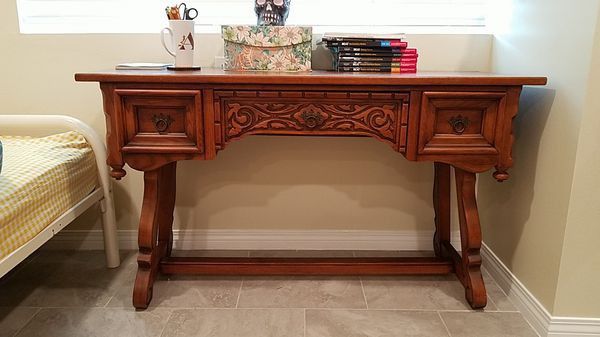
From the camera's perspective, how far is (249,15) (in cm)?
169

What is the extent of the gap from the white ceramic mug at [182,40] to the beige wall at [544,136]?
1.09 meters

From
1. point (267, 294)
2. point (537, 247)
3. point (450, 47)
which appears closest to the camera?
point (537, 247)

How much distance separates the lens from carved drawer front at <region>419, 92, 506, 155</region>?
1235 mm

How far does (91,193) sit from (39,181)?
35cm

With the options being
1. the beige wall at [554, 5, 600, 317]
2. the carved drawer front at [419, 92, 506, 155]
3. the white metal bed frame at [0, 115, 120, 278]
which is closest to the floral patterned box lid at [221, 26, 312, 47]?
the carved drawer front at [419, 92, 506, 155]

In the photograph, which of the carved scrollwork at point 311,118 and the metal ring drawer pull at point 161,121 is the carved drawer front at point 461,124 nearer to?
the carved scrollwork at point 311,118

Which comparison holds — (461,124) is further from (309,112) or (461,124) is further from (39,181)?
(39,181)

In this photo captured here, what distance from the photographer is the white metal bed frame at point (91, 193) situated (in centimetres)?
133

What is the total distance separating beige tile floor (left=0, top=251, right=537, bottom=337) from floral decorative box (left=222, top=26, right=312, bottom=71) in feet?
2.51

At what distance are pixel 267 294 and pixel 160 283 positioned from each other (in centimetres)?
39

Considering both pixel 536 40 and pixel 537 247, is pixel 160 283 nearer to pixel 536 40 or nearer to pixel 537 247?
pixel 537 247

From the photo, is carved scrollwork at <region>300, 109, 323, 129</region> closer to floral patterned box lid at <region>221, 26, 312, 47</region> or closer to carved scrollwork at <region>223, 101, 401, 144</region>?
carved scrollwork at <region>223, 101, 401, 144</region>

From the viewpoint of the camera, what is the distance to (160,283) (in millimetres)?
1538

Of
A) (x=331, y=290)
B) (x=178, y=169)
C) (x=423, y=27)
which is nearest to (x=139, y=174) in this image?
(x=178, y=169)
